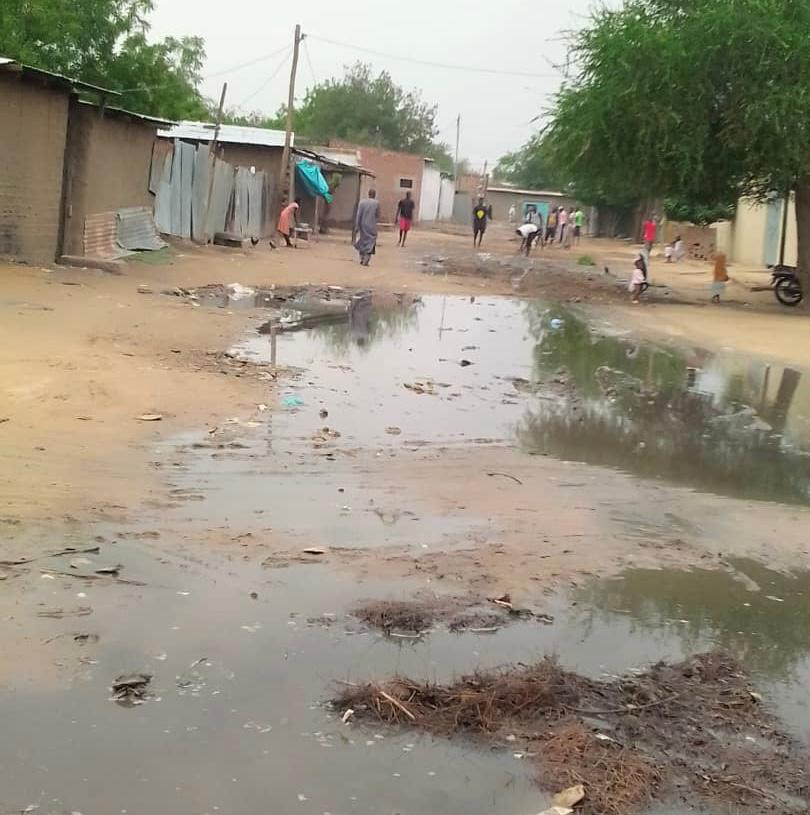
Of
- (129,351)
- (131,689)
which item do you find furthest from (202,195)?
(131,689)

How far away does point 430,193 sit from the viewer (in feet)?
209

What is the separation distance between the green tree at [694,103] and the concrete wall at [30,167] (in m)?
9.95

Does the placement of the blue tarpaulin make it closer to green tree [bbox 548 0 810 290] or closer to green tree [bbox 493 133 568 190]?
green tree [bbox 493 133 568 190]

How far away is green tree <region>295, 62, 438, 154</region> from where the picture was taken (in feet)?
238

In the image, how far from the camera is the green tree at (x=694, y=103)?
1767 cm

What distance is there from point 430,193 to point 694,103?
45.8 m

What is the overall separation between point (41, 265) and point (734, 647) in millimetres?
13207

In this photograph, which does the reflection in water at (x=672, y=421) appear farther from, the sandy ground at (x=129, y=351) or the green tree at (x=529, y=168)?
the green tree at (x=529, y=168)

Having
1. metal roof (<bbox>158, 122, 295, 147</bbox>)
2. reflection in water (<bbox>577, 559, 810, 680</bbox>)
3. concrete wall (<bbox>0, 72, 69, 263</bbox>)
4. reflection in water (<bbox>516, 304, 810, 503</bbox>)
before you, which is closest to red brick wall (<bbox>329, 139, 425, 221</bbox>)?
metal roof (<bbox>158, 122, 295, 147</bbox>)

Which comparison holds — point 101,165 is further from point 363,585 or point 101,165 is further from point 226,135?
point 226,135

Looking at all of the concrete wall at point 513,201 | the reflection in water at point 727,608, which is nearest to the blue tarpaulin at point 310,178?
the reflection in water at point 727,608

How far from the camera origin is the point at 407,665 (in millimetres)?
3967

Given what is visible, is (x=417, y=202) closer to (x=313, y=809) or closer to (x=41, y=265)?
(x=41, y=265)

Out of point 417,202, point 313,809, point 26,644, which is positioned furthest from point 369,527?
point 417,202
